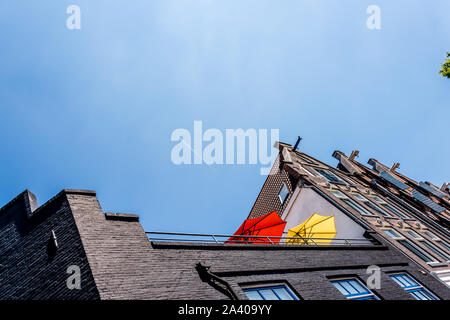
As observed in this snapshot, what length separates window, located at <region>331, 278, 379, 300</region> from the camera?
36.0ft

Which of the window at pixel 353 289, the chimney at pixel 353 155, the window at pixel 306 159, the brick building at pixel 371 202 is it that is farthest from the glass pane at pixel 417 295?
the chimney at pixel 353 155

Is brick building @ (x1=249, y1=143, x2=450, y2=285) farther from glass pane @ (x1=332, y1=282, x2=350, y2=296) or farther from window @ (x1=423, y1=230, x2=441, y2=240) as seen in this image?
glass pane @ (x1=332, y1=282, x2=350, y2=296)

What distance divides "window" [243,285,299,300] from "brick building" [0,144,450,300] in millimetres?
37

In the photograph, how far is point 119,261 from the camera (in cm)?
794

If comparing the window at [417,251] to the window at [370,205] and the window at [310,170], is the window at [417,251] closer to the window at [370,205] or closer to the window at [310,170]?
the window at [370,205]

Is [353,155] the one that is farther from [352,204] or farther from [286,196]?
[352,204]

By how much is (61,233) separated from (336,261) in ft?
36.7

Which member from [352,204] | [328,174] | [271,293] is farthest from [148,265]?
[328,174]

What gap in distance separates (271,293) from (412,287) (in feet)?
27.2
